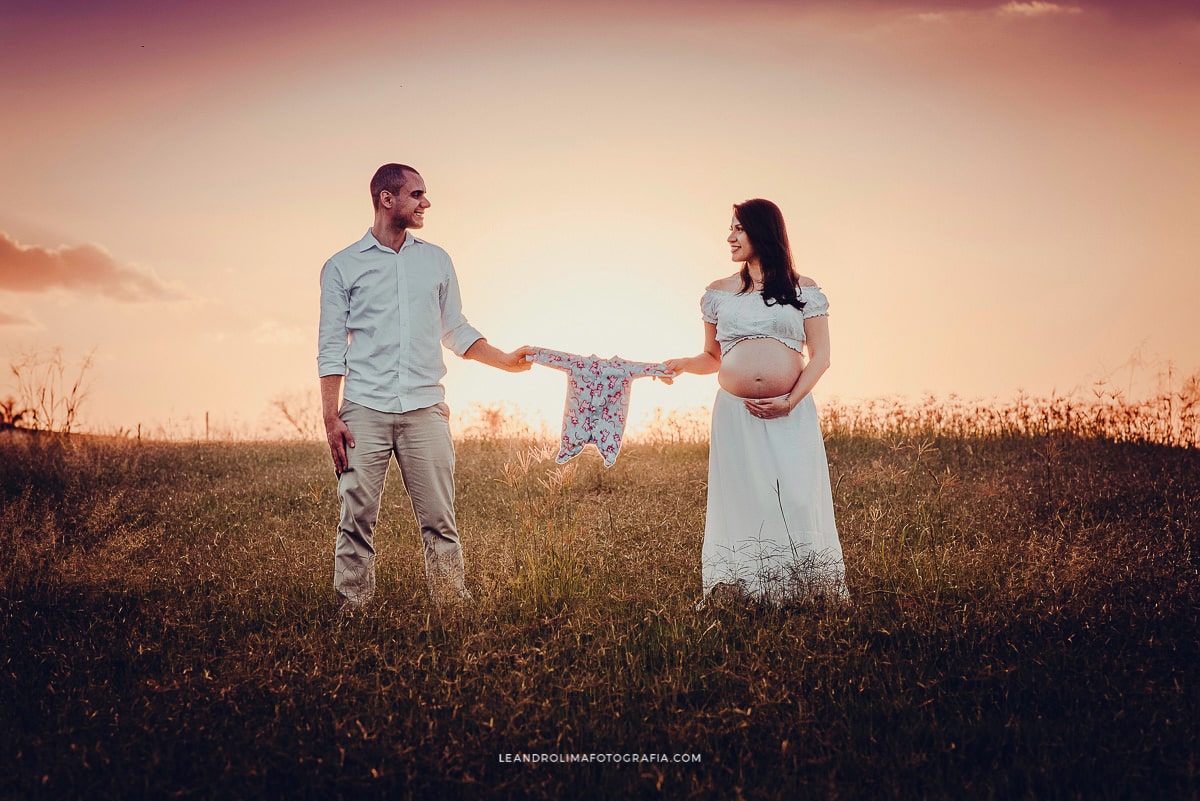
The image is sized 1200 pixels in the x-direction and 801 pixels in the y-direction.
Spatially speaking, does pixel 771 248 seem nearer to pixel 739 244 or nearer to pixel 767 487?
pixel 739 244

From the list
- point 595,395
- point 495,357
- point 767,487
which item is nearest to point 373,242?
point 495,357

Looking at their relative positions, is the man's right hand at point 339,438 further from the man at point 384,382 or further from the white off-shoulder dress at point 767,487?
the white off-shoulder dress at point 767,487

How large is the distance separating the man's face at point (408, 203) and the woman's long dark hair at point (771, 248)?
1961 millimetres

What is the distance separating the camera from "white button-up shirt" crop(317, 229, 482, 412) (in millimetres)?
5230

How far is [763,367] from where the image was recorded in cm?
512

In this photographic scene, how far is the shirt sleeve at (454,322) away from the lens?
18.3 ft

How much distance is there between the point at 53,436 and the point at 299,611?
8999 mm

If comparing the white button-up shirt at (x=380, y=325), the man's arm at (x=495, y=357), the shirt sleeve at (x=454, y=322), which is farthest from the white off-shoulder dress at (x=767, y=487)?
the white button-up shirt at (x=380, y=325)

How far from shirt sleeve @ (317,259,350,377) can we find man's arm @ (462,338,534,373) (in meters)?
0.82

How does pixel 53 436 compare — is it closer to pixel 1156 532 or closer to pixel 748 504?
pixel 748 504

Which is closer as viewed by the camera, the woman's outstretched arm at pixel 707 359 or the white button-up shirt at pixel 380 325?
the white button-up shirt at pixel 380 325

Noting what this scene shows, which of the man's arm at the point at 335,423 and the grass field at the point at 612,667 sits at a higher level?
the man's arm at the point at 335,423

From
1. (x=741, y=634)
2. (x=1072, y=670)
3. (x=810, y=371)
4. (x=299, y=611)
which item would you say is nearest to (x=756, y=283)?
(x=810, y=371)

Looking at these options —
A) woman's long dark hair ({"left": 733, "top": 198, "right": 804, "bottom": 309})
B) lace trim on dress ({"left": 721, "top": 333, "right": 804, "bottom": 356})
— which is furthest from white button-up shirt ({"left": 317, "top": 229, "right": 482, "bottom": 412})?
woman's long dark hair ({"left": 733, "top": 198, "right": 804, "bottom": 309})
